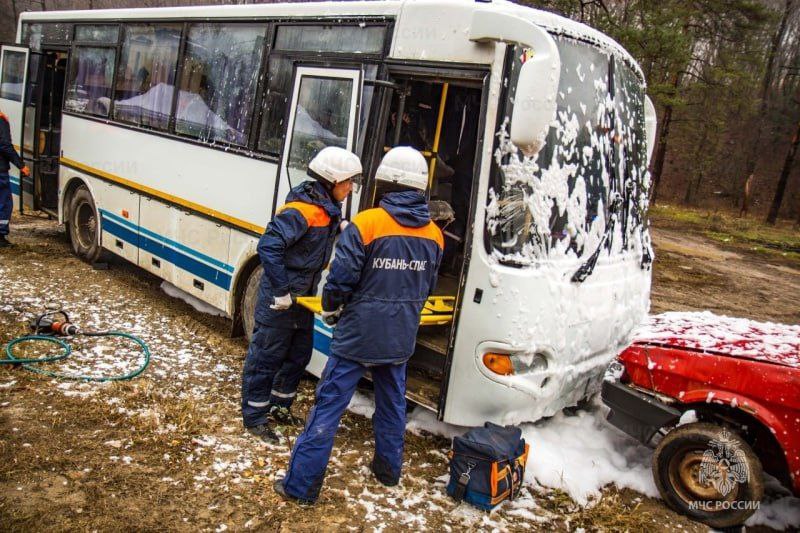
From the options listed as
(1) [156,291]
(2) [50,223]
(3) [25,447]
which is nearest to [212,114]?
(1) [156,291]

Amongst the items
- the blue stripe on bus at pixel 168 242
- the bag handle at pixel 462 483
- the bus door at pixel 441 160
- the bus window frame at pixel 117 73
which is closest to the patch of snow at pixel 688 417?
the bag handle at pixel 462 483

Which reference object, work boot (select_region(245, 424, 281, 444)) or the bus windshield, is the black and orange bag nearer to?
the bus windshield

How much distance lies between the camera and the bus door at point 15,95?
955cm

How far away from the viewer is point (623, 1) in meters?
16.0

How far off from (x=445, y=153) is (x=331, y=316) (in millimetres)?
3174

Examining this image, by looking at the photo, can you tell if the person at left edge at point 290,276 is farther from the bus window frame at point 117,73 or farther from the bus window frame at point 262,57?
the bus window frame at point 117,73

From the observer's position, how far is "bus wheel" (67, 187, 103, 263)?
28.5ft

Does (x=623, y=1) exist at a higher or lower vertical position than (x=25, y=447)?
higher

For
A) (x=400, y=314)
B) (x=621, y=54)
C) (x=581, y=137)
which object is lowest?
(x=400, y=314)

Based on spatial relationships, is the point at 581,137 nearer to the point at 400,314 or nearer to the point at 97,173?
the point at 400,314

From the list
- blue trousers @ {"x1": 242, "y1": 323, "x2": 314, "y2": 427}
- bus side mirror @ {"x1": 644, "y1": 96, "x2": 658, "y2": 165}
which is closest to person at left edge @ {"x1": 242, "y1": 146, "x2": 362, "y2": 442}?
blue trousers @ {"x1": 242, "y1": 323, "x2": 314, "y2": 427}

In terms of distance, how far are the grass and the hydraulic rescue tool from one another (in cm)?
1837

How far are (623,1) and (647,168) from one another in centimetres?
1288

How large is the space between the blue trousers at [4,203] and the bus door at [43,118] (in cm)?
92
